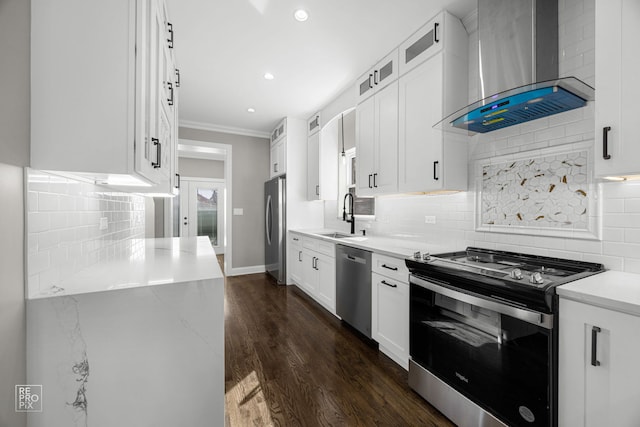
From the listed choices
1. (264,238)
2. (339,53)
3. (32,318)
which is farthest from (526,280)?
(264,238)

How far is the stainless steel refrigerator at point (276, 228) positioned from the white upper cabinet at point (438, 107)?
253cm

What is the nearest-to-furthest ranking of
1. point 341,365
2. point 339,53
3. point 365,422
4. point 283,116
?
point 365,422 < point 341,365 < point 339,53 < point 283,116

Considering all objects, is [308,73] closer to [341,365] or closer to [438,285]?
[438,285]

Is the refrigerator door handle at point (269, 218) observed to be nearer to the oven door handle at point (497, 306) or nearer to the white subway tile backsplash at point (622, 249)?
the oven door handle at point (497, 306)

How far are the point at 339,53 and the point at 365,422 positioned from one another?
299 cm

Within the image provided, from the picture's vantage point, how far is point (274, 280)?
4.68 metres

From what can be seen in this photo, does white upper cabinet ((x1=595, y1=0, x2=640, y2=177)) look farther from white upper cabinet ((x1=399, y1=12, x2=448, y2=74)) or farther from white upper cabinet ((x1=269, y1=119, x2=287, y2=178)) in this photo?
white upper cabinet ((x1=269, y1=119, x2=287, y2=178))

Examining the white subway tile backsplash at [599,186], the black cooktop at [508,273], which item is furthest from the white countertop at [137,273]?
the white subway tile backsplash at [599,186]

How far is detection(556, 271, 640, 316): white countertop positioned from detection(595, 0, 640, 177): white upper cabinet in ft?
1.63

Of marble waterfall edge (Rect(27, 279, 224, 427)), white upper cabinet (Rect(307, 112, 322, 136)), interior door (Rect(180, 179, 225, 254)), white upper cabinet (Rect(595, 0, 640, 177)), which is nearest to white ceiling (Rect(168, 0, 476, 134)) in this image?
white upper cabinet (Rect(307, 112, 322, 136))

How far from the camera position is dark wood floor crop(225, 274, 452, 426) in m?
1.61

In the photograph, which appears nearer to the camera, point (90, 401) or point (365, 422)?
point (90, 401)

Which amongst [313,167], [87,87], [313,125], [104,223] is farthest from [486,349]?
[313,125]

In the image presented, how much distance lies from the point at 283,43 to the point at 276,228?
281 cm
